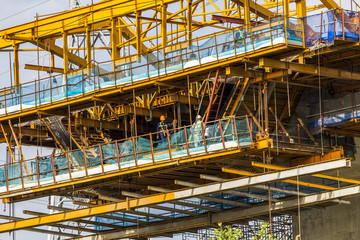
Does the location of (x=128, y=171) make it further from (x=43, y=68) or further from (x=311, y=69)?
(x=43, y=68)

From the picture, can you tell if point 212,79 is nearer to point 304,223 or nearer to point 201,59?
point 201,59

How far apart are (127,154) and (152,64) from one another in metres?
5.31

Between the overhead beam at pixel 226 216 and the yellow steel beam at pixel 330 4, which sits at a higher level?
the yellow steel beam at pixel 330 4

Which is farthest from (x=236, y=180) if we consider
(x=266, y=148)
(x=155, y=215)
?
(x=155, y=215)

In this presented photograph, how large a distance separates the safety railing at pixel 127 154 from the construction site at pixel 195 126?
0.08 m

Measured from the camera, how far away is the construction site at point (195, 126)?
2447 inches

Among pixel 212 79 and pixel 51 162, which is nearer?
pixel 212 79

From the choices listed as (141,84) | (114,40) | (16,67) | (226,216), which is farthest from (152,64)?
(16,67)

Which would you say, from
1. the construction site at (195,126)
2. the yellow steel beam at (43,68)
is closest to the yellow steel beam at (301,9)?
→ the construction site at (195,126)

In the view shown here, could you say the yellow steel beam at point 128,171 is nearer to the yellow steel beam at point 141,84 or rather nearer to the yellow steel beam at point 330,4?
the yellow steel beam at point 141,84

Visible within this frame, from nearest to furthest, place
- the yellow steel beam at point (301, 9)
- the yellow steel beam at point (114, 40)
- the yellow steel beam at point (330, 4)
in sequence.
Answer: the yellow steel beam at point (301, 9) < the yellow steel beam at point (330, 4) < the yellow steel beam at point (114, 40)

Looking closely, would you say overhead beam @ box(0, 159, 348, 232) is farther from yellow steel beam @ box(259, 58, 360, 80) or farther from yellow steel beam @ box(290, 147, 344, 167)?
yellow steel beam @ box(259, 58, 360, 80)

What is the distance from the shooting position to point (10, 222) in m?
74.9

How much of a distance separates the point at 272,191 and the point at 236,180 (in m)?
5.35
